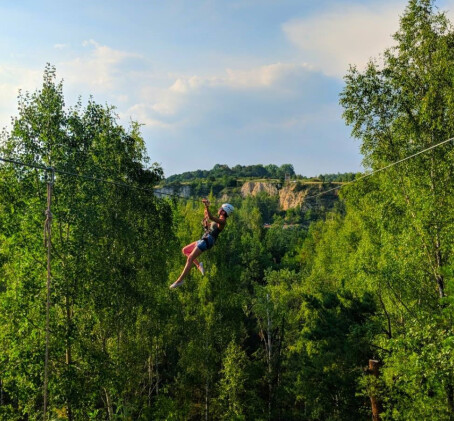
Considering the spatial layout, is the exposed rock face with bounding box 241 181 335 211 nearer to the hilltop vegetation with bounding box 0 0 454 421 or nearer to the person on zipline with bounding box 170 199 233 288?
the hilltop vegetation with bounding box 0 0 454 421

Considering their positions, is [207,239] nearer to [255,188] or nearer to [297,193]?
[297,193]

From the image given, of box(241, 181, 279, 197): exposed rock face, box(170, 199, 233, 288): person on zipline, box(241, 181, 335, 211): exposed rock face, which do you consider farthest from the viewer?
box(241, 181, 279, 197): exposed rock face

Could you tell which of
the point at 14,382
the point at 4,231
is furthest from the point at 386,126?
the point at 14,382

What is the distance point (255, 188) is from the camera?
17475 cm

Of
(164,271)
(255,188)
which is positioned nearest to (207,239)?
(164,271)

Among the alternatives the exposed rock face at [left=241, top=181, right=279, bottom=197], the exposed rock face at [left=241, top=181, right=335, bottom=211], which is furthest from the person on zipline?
the exposed rock face at [left=241, top=181, right=279, bottom=197]

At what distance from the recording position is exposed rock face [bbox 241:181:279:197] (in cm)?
17059

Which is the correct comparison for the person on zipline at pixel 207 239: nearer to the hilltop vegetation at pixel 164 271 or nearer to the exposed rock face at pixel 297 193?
the hilltop vegetation at pixel 164 271

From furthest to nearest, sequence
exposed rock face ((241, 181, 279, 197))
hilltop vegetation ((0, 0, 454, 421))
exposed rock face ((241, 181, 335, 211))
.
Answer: exposed rock face ((241, 181, 279, 197)) → exposed rock face ((241, 181, 335, 211)) → hilltop vegetation ((0, 0, 454, 421))

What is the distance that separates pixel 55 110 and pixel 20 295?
243 inches

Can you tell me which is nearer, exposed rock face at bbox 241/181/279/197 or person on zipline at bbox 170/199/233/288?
person on zipline at bbox 170/199/233/288

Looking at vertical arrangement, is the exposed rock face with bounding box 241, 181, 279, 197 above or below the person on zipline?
above

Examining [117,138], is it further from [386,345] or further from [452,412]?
[452,412]

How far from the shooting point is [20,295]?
11.7 metres
